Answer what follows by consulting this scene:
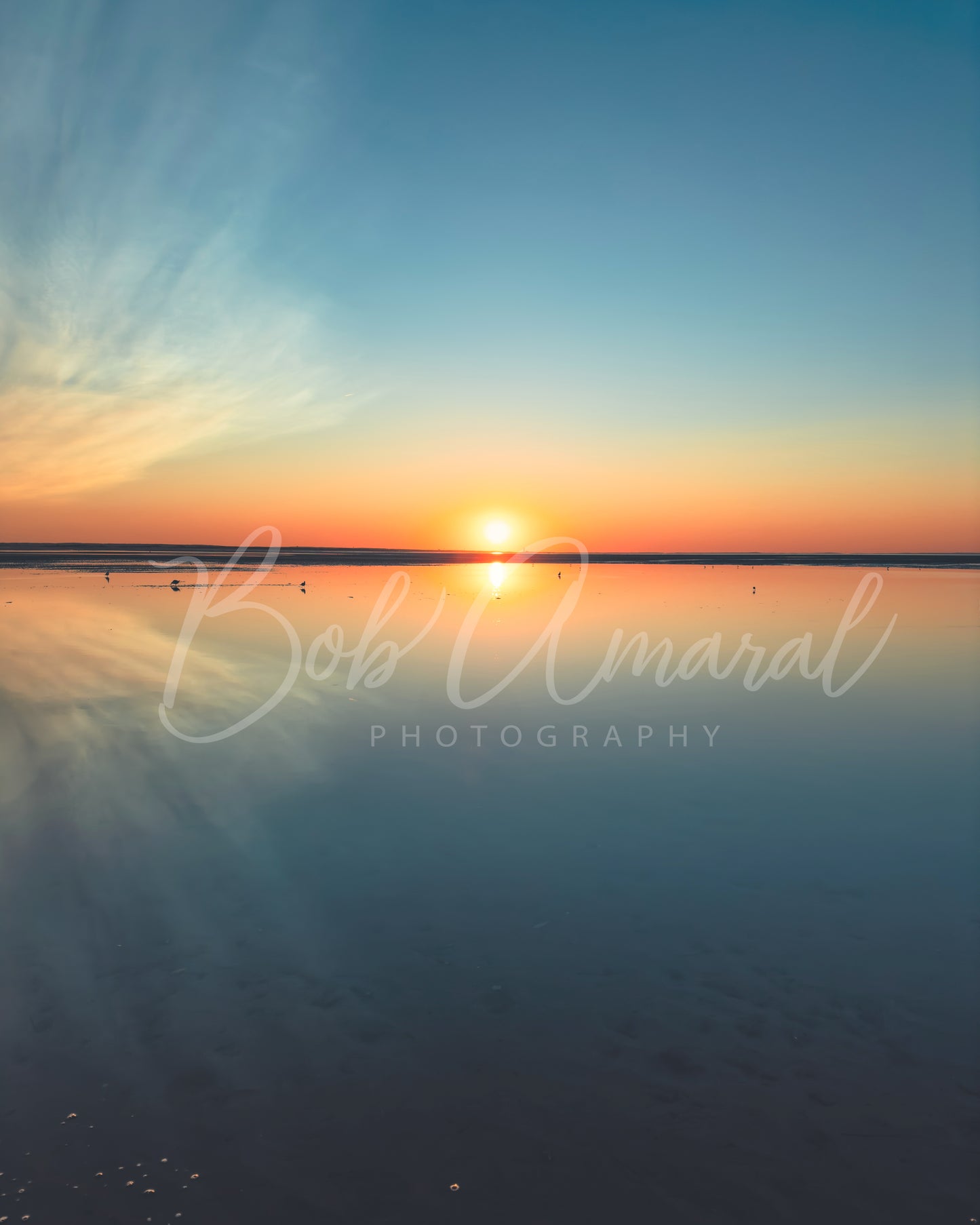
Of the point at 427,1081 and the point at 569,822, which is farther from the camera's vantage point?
the point at 569,822

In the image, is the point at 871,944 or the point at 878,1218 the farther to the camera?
the point at 871,944

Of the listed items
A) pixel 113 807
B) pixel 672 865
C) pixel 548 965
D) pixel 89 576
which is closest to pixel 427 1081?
pixel 548 965

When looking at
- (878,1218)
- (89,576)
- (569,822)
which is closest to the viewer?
(878,1218)

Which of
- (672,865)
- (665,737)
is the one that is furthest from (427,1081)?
(665,737)

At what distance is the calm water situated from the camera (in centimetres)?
437

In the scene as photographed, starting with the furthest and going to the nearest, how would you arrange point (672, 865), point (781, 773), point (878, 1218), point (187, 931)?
point (781, 773) → point (672, 865) → point (187, 931) → point (878, 1218)

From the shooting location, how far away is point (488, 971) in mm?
6387

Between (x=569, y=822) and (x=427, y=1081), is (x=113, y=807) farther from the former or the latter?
(x=427, y=1081)

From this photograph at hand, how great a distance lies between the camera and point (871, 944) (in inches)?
270

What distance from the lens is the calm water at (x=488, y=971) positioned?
437 centimetres

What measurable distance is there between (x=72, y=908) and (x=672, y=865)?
6.37 metres

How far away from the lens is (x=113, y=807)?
10.3 metres

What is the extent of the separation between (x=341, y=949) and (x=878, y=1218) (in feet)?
14.4

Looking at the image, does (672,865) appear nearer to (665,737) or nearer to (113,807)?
(665,737)
